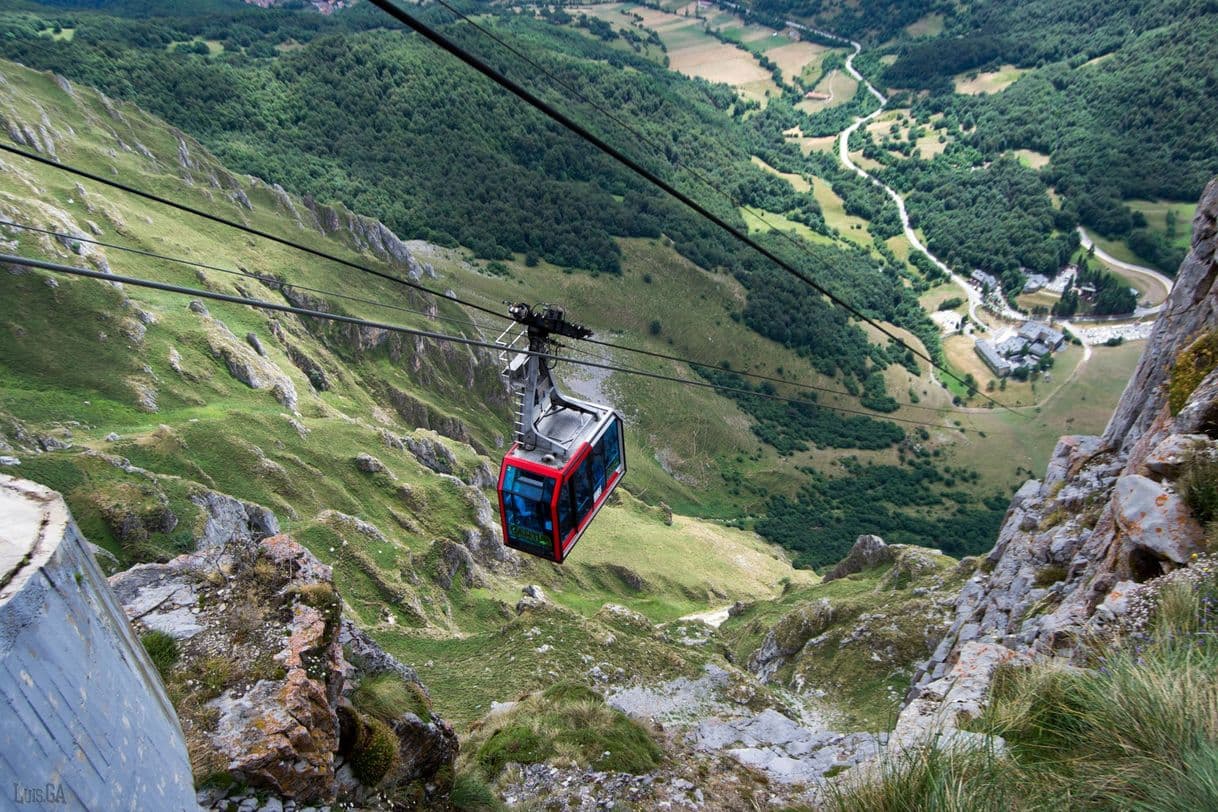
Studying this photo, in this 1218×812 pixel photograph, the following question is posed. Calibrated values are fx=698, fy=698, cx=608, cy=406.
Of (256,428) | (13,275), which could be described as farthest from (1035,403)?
(13,275)

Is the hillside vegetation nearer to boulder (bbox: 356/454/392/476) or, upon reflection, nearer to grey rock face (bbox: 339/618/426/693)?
boulder (bbox: 356/454/392/476)

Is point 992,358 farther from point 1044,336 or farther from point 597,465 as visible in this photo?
point 597,465

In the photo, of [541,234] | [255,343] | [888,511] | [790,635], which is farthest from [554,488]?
[541,234]

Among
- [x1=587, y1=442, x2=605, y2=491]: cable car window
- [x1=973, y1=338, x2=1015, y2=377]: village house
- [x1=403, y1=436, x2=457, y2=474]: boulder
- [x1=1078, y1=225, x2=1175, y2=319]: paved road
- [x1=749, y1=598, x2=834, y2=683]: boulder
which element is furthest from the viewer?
[x1=1078, y1=225, x2=1175, y2=319]: paved road

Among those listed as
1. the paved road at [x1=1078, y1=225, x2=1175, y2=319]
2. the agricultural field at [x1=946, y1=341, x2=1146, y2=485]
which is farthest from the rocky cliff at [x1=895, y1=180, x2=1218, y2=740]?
the paved road at [x1=1078, y1=225, x2=1175, y2=319]

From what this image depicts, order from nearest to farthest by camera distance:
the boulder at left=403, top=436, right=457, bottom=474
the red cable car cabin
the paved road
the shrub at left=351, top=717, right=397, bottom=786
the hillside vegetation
A: the shrub at left=351, top=717, right=397, bottom=786, the red cable car cabin, the boulder at left=403, top=436, right=457, bottom=474, the hillside vegetation, the paved road

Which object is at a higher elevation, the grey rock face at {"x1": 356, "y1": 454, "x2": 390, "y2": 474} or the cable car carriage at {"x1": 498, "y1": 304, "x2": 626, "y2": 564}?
the cable car carriage at {"x1": 498, "y1": 304, "x2": 626, "y2": 564}

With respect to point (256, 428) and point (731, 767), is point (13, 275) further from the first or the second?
point (731, 767)

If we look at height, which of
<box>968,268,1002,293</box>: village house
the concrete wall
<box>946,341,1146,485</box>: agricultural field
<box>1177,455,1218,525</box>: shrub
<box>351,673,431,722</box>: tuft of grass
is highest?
the concrete wall
